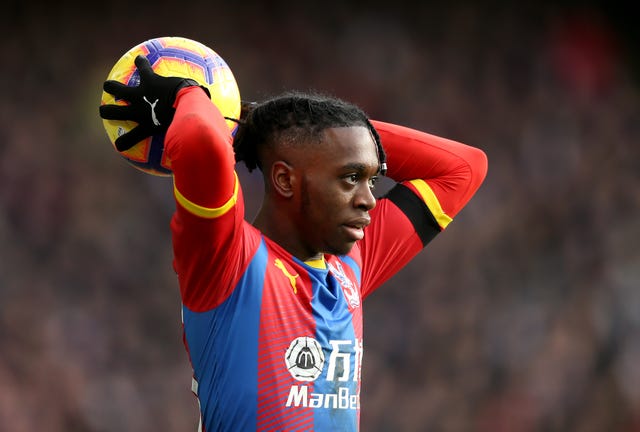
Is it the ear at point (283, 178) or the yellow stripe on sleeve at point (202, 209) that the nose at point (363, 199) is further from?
the yellow stripe on sleeve at point (202, 209)

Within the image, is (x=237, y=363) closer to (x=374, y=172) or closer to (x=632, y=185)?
(x=374, y=172)

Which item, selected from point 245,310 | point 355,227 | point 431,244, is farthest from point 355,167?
point 431,244

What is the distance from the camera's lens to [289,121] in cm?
271

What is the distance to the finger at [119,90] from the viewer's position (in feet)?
8.46

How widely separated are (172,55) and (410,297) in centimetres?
420

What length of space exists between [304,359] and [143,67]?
3.07ft

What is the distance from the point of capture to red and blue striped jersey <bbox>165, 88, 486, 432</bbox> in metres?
2.28

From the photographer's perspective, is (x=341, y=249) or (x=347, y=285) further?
(x=347, y=285)

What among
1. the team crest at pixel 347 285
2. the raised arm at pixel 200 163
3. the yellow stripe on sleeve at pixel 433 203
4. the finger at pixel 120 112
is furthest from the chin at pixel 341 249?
the finger at pixel 120 112

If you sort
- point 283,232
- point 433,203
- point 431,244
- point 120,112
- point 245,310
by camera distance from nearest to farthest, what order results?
point 245,310 → point 120,112 → point 283,232 → point 433,203 → point 431,244

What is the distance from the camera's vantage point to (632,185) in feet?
23.8

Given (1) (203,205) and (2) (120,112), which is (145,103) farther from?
(1) (203,205)

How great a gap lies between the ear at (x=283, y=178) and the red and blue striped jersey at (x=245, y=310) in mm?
147

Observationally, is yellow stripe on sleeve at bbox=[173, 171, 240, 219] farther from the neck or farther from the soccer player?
the neck
